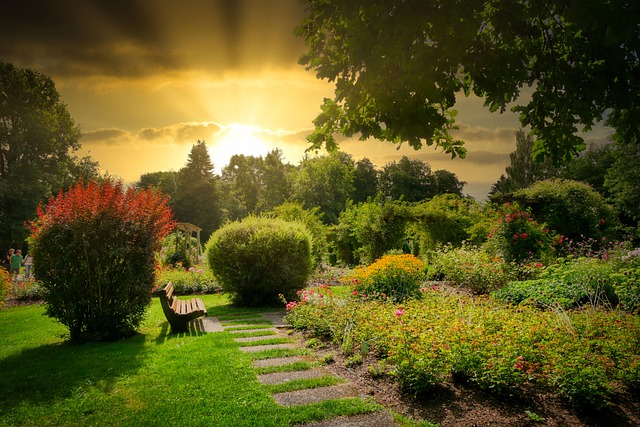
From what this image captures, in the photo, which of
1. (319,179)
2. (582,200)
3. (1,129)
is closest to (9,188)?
(1,129)

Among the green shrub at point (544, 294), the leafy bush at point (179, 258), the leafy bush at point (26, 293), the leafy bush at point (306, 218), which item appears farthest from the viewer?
the leafy bush at point (179, 258)

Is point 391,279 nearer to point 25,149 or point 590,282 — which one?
point 590,282

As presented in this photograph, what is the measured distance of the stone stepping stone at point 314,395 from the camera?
4109mm

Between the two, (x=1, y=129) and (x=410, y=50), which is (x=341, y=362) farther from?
(x=1, y=129)

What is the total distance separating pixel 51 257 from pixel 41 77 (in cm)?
3135

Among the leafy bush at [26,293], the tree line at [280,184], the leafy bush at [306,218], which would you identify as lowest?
the leafy bush at [26,293]

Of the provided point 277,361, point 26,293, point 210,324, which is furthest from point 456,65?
point 26,293

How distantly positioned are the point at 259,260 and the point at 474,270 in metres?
6.63

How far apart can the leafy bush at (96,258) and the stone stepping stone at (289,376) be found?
12.9 feet

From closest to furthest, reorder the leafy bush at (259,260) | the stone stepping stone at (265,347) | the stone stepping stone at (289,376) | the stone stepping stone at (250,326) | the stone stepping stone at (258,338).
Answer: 1. the stone stepping stone at (289,376)
2. the stone stepping stone at (265,347)
3. the stone stepping stone at (258,338)
4. the stone stepping stone at (250,326)
5. the leafy bush at (259,260)

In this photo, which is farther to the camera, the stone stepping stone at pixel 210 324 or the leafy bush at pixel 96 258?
the stone stepping stone at pixel 210 324

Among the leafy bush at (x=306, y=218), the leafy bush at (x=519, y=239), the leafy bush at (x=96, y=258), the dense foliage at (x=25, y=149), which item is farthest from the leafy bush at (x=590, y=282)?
the dense foliage at (x=25, y=149)

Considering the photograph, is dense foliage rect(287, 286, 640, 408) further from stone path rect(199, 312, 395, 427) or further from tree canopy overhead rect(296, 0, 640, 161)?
tree canopy overhead rect(296, 0, 640, 161)

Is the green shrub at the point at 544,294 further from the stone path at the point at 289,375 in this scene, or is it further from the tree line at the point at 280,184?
the tree line at the point at 280,184
